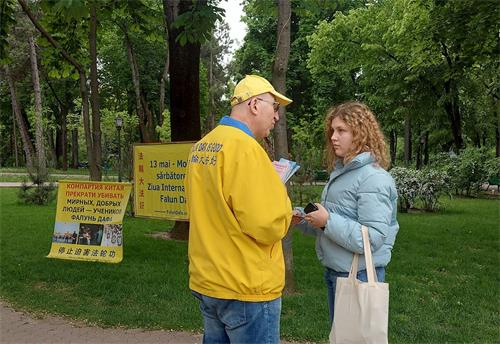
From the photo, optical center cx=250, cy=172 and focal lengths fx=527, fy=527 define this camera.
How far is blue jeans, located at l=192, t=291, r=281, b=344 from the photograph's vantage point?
2.37 metres

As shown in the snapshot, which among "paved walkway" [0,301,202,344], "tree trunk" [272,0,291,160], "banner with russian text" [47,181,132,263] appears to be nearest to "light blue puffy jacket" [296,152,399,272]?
"paved walkway" [0,301,202,344]

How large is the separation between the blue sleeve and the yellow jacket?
0.46 meters

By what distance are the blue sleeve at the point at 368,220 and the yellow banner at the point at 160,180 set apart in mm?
5555

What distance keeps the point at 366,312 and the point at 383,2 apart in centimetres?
2568

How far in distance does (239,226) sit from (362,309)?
2.71ft

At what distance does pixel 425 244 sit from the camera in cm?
1047

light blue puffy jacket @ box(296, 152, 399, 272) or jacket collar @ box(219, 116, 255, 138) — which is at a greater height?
jacket collar @ box(219, 116, 255, 138)

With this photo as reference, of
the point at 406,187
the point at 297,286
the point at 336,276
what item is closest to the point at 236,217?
the point at 336,276

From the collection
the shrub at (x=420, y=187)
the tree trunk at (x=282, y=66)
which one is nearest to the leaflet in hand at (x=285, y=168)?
the tree trunk at (x=282, y=66)

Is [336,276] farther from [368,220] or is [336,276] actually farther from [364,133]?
[364,133]

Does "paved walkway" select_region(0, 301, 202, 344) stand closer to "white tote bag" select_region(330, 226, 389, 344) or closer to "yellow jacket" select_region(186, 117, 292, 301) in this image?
"white tote bag" select_region(330, 226, 389, 344)

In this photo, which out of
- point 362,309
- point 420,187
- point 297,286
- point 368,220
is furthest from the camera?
point 420,187

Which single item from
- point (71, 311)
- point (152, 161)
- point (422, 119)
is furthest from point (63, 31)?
point (422, 119)

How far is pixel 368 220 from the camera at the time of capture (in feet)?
9.07
